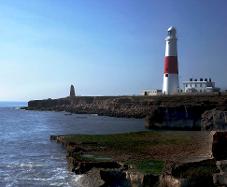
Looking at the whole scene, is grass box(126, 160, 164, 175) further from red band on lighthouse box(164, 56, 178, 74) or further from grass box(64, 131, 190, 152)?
red band on lighthouse box(164, 56, 178, 74)

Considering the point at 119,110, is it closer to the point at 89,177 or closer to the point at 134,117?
the point at 134,117

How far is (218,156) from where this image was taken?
70.2 ft

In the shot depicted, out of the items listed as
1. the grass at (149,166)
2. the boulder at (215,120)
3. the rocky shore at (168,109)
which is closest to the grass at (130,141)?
the grass at (149,166)

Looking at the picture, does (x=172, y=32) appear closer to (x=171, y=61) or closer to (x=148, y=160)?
(x=171, y=61)

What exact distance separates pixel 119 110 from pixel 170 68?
21657 millimetres

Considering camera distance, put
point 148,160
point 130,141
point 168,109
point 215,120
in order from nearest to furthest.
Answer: point 148,160 < point 130,141 < point 215,120 < point 168,109

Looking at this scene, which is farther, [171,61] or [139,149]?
[171,61]

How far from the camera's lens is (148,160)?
2764cm

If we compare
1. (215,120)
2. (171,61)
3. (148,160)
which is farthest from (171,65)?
(148,160)

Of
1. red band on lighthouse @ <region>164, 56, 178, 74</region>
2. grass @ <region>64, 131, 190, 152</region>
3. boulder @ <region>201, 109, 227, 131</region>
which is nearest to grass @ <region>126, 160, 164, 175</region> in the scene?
grass @ <region>64, 131, 190, 152</region>

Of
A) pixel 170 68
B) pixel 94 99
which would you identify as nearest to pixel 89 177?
pixel 170 68

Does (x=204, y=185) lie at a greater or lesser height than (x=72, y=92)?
lesser

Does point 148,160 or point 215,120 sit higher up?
point 215,120

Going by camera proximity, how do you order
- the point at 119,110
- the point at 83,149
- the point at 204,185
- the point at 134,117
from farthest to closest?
1. the point at 119,110
2. the point at 134,117
3. the point at 83,149
4. the point at 204,185
